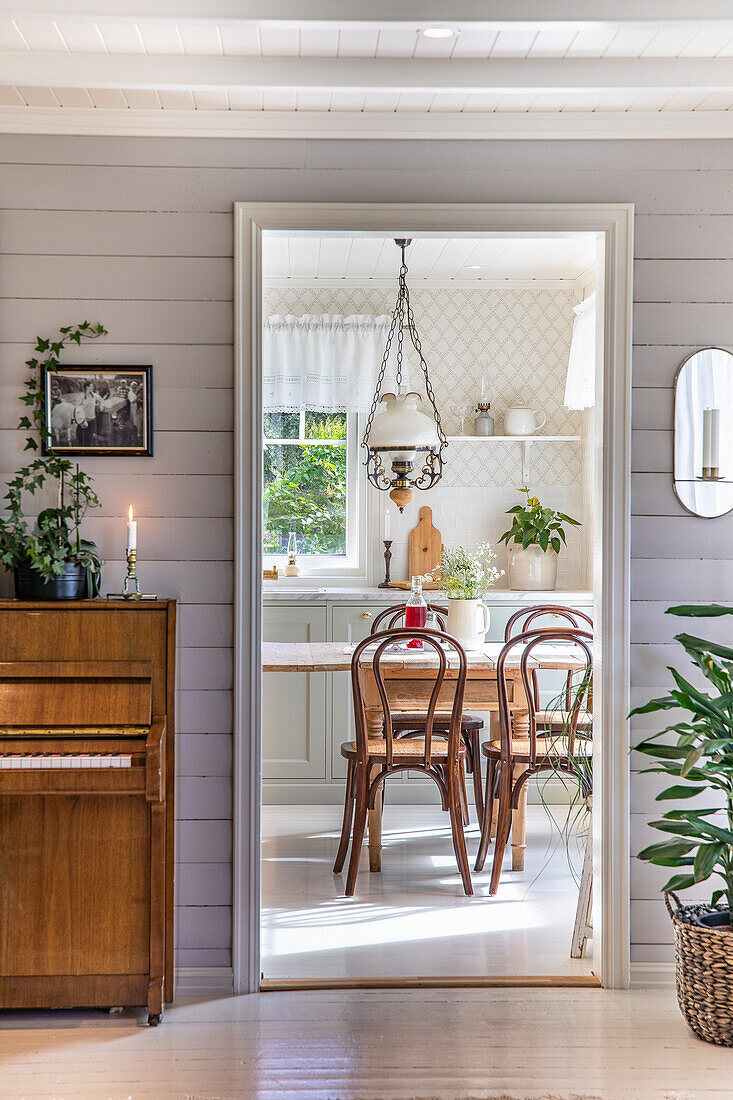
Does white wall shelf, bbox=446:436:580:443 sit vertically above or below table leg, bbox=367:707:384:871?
above

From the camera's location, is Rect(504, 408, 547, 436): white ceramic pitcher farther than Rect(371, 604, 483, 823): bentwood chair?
Yes

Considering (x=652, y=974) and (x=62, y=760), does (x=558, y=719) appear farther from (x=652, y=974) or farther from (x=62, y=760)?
(x=62, y=760)

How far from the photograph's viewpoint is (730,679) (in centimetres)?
272

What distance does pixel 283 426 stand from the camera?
5.51 m

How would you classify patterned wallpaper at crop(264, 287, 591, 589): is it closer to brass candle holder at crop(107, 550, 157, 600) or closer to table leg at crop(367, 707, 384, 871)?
table leg at crop(367, 707, 384, 871)

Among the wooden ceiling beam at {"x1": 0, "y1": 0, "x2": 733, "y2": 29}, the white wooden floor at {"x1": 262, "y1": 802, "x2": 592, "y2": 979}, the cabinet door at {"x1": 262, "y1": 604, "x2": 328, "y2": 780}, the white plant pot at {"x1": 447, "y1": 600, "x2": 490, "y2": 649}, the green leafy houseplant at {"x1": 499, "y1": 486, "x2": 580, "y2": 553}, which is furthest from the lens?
the green leafy houseplant at {"x1": 499, "y1": 486, "x2": 580, "y2": 553}

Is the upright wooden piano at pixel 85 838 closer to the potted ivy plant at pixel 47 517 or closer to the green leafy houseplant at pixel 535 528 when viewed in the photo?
the potted ivy plant at pixel 47 517

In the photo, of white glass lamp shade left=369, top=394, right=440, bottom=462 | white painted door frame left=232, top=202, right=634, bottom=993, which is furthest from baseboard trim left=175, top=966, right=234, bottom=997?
white glass lamp shade left=369, top=394, right=440, bottom=462

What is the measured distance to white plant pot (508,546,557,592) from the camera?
5.21 metres

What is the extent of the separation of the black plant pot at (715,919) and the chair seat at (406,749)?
119cm

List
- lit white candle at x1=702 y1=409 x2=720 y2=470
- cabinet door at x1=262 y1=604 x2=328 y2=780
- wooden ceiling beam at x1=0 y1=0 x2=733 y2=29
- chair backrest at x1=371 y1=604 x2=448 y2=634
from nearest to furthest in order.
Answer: wooden ceiling beam at x1=0 y1=0 x2=733 y2=29 < lit white candle at x1=702 y1=409 x2=720 y2=470 < chair backrest at x1=371 y1=604 x2=448 y2=634 < cabinet door at x1=262 y1=604 x2=328 y2=780

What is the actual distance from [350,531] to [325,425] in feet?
2.03

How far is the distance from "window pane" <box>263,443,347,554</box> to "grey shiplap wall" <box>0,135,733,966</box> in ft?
8.46

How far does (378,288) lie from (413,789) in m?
2.70
